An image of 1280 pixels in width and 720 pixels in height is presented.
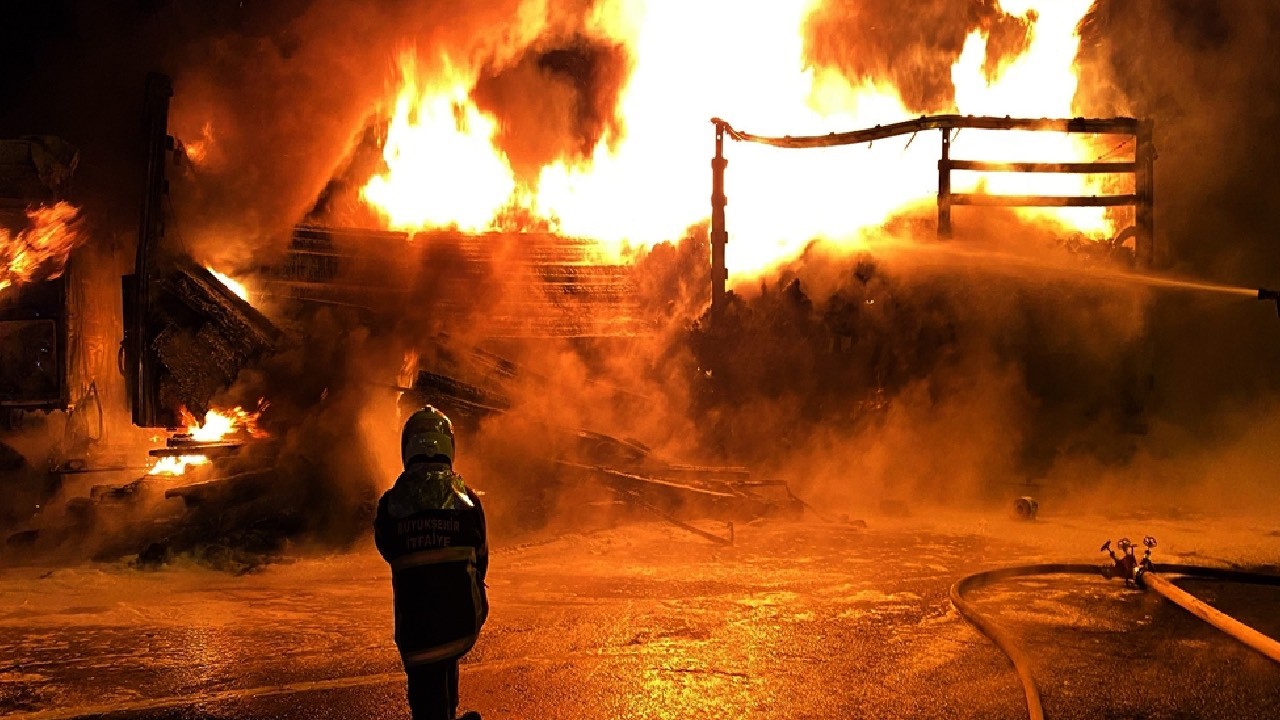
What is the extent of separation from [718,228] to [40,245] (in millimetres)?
10008

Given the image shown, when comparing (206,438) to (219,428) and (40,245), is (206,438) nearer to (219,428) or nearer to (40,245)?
(219,428)

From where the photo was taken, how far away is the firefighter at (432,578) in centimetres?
438

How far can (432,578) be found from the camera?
4.40 metres

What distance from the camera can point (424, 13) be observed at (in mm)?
16797

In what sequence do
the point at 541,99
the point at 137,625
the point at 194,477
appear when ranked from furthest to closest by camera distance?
the point at 541,99, the point at 194,477, the point at 137,625

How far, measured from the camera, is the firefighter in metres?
4.38

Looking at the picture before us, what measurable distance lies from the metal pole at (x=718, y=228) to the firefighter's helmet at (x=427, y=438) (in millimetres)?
10743

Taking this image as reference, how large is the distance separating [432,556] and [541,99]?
59.8ft

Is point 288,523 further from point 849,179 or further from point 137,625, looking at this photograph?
point 849,179

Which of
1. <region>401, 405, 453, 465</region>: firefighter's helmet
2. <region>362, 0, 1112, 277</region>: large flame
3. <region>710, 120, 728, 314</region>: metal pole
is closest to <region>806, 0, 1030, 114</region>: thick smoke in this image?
<region>362, 0, 1112, 277</region>: large flame

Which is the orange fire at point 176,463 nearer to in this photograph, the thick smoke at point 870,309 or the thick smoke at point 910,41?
the thick smoke at point 870,309

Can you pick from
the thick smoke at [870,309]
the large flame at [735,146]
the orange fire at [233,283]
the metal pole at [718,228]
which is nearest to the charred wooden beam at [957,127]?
the metal pole at [718,228]

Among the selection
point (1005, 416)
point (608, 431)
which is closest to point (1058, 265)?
point (1005, 416)

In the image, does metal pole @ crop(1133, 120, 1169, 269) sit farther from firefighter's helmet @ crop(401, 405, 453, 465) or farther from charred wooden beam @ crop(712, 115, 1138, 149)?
firefighter's helmet @ crop(401, 405, 453, 465)
